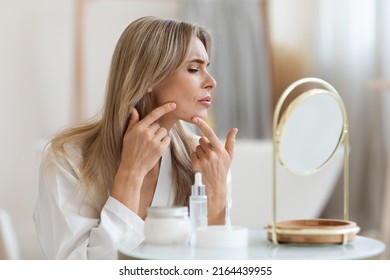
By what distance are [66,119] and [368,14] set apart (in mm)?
1060

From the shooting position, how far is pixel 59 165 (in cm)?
105

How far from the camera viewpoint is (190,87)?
1039mm

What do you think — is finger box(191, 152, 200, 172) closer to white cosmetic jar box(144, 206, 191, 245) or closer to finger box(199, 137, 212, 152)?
finger box(199, 137, 212, 152)

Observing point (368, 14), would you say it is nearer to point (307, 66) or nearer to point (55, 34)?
point (307, 66)

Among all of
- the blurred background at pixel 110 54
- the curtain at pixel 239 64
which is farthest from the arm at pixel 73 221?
the curtain at pixel 239 64

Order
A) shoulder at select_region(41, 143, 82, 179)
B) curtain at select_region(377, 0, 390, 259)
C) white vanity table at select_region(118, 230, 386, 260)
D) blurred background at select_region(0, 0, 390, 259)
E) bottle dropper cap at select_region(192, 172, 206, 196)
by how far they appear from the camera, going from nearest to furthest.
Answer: white vanity table at select_region(118, 230, 386, 260), bottle dropper cap at select_region(192, 172, 206, 196), shoulder at select_region(41, 143, 82, 179), curtain at select_region(377, 0, 390, 259), blurred background at select_region(0, 0, 390, 259)

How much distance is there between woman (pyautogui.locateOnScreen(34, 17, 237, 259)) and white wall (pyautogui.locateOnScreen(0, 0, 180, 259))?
50.5 inches

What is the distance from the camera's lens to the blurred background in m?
2.30

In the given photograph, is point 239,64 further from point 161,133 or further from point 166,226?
point 166,226

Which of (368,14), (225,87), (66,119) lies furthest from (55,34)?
(368,14)

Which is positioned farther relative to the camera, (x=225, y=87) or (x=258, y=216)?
(x=225, y=87)

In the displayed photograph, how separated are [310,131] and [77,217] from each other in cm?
35

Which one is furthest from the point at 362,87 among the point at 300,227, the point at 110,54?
the point at 300,227

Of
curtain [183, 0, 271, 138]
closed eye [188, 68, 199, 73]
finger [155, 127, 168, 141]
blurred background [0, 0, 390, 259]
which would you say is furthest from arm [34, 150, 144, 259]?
curtain [183, 0, 271, 138]
